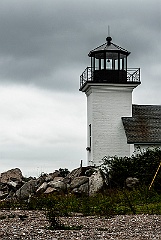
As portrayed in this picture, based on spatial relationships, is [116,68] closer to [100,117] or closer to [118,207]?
[100,117]

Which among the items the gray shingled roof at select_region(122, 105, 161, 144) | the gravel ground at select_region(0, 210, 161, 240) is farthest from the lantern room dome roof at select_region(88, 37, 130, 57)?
the gravel ground at select_region(0, 210, 161, 240)

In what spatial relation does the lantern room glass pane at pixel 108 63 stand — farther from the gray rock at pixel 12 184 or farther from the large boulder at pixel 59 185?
the large boulder at pixel 59 185

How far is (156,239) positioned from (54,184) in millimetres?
17228

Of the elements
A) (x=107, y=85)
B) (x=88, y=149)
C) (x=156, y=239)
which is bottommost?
(x=156, y=239)

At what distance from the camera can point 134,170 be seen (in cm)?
2800

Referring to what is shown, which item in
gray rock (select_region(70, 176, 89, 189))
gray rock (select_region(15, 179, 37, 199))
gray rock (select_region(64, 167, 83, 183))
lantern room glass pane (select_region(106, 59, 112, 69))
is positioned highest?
lantern room glass pane (select_region(106, 59, 112, 69))

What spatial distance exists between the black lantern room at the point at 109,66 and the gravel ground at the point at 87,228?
20.0 metres

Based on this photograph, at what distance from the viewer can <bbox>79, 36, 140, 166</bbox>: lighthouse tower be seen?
1348 inches

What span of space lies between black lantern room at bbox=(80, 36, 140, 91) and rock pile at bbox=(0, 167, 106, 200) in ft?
19.3

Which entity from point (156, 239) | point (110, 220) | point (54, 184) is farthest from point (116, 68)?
point (156, 239)

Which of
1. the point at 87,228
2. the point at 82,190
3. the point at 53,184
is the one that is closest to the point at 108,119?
the point at 53,184

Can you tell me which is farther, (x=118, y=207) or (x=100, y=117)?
(x=100, y=117)

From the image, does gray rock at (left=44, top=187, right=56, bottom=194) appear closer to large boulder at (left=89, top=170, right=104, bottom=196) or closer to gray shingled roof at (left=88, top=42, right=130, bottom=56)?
large boulder at (left=89, top=170, right=104, bottom=196)

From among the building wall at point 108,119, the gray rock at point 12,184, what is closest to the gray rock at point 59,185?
the gray rock at point 12,184
